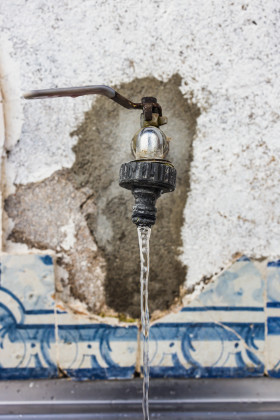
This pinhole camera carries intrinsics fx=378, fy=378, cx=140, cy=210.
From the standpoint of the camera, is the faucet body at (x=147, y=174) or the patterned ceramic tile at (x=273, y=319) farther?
the patterned ceramic tile at (x=273, y=319)

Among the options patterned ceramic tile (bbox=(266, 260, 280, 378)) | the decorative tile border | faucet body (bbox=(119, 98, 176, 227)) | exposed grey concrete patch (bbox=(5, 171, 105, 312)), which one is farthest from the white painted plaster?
patterned ceramic tile (bbox=(266, 260, 280, 378))

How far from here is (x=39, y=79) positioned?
2.56ft

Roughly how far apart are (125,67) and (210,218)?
355 mm

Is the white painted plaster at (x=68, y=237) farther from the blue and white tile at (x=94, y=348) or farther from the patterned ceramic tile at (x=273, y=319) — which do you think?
the patterned ceramic tile at (x=273, y=319)

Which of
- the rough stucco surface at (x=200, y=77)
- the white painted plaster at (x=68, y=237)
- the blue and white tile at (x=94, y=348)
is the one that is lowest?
the blue and white tile at (x=94, y=348)

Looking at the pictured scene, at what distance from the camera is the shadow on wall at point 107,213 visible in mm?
778

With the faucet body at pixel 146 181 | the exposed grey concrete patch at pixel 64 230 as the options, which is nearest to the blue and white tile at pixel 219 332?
the exposed grey concrete patch at pixel 64 230

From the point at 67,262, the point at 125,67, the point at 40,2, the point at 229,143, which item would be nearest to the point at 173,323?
the point at 67,262

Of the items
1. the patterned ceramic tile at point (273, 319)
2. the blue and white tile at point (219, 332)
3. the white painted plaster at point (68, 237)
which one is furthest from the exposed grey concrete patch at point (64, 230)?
the patterned ceramic tile at point (273, 319)

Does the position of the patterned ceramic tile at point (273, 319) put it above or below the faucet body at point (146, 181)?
below

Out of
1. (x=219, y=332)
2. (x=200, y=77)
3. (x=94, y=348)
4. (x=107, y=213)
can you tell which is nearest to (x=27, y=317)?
(x=94, y=348)

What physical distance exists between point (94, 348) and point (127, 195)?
319 millimetres

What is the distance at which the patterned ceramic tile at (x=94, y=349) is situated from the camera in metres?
0.77

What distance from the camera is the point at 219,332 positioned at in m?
0.77
